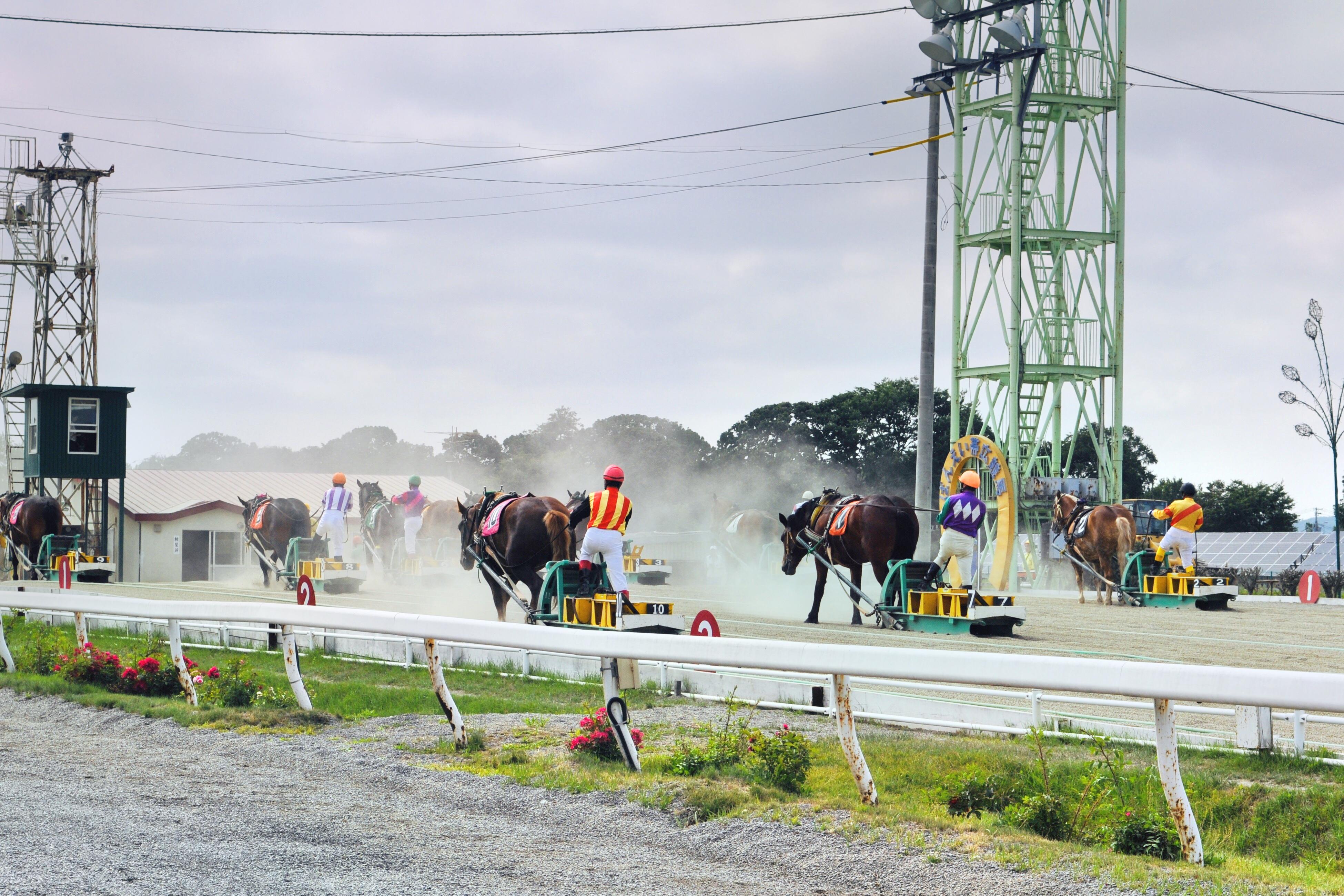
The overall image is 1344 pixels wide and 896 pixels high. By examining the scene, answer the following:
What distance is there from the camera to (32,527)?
32375 millimetres

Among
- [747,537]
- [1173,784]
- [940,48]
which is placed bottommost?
[1173,784]

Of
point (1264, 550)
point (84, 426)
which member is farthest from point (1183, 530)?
point (84, 426)

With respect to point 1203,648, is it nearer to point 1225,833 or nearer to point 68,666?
point 1225,833

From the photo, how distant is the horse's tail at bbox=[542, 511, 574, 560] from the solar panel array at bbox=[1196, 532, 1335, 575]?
34.0 m

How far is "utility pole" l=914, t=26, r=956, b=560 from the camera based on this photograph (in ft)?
88.3

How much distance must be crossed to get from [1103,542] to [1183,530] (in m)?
2.86

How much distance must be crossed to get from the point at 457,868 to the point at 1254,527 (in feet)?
249

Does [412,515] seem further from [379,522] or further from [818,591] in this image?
[818,591]

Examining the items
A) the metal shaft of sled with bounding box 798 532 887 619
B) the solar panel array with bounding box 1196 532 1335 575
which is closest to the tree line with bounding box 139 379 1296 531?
the solar panel array with bounding box 1196 532 1335 575

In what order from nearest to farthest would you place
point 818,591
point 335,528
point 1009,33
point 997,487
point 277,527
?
point 818,591
point 997,487
point 1009,33
point 335,528
point 277,527

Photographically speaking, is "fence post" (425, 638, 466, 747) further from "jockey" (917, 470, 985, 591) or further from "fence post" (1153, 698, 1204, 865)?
"jockey" (917, 470, 985, 591)

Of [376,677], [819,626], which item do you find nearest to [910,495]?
[819,626]

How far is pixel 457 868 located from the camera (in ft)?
20.3

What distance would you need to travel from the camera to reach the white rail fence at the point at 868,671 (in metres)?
6.04
